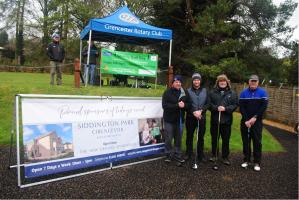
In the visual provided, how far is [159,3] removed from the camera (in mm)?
23391

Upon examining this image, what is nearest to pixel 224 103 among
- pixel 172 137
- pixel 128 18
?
pixel 172 137

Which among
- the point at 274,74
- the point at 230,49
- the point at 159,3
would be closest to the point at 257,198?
the point at 230,49

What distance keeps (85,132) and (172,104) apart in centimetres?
188

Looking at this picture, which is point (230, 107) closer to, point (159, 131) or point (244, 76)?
point (159, 131)

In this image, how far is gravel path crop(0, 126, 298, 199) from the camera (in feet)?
14.5

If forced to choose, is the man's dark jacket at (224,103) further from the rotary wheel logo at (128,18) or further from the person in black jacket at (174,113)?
the rotary wheel logo at (128,18)

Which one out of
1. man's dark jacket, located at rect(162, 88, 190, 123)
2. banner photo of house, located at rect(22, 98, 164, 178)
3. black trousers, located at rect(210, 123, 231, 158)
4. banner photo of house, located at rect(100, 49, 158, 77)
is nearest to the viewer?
banner photo of house, located at rect(22, 98, 164, 178)

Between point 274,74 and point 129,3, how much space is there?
18.3m

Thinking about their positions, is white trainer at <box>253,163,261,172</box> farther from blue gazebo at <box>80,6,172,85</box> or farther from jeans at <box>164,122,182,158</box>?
blue gazebo at <box>80,6,172,85</box>

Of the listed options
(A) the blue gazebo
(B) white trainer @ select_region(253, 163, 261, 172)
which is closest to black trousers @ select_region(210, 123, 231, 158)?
(B) white trainer @ select_region(253, 163, 261, 172)

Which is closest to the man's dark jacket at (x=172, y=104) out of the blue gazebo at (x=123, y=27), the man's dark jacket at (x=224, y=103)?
the man's dark jacket at (x=224, y=103)

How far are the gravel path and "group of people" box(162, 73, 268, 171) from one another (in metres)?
0.38

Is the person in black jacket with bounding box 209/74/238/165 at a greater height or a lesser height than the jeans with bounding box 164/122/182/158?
greater

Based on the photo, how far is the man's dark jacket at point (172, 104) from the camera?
5.98 metres
